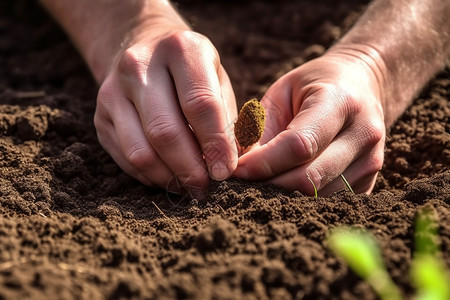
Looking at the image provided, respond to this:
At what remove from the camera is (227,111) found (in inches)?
71.5

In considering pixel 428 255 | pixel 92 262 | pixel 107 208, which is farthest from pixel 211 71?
→ pixel 428 255

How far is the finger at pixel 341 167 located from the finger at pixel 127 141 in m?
0.39

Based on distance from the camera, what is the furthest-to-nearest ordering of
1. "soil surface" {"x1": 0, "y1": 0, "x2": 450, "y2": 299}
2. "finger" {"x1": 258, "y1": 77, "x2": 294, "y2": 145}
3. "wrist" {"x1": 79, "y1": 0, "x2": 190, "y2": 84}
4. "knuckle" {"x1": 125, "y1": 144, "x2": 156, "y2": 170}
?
"wrist" {"x1": 79, "y1": 0, "x2": 190, "y2": 84} < "finger" {"x1": 258, "y1": 77, "x2": 294, "y2": 145} < "knuckle" {"x1": 125, "y1": 144, "x2": 156, "y2": 170} < "soil surface" {"x1": 0, "y1": 0, "x2": 450, "y2": 299}

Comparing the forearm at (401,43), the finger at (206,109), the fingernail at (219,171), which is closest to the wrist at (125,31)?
the finger at (206,109)

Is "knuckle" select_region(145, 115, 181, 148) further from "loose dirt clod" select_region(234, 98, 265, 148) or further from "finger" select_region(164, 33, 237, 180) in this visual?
"loose dirt clod" select_region(234, 98, 265, 148)

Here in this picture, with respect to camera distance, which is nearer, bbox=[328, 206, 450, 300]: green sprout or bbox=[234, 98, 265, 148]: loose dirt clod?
bbox=[328, 206, 450, 300]: green sprout

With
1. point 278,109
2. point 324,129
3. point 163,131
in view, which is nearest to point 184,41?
point 163,131


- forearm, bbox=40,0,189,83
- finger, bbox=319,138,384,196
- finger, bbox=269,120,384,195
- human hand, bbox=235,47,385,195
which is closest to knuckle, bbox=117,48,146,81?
forearm, bbox=40,0,189,83

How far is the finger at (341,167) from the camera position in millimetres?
1636

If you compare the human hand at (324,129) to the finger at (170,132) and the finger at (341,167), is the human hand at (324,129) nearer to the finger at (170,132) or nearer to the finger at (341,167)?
the finger at (341,167)

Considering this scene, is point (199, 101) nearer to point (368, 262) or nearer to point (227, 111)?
point (227, 111)

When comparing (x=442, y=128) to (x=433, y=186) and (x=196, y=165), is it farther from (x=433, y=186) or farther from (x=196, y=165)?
(x=196, y=165)

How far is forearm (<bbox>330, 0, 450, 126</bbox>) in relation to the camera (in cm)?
212

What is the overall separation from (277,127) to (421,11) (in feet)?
3.07
